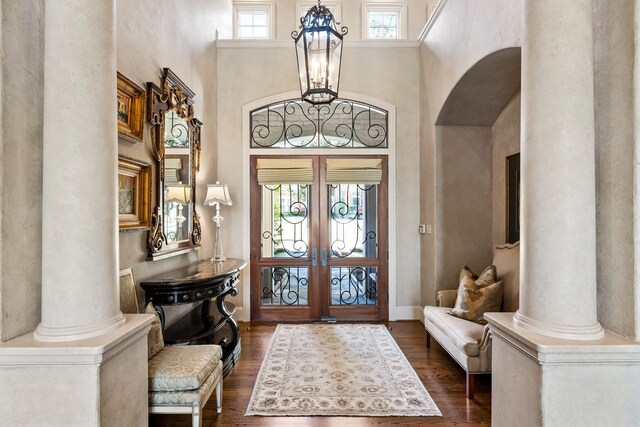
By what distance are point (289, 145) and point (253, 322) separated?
2431 mm

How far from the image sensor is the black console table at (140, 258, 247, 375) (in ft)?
8.34

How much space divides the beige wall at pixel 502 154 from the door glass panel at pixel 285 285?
2.45 meters

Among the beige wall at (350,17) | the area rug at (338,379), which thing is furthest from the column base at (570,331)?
the beige wall at (350,17)

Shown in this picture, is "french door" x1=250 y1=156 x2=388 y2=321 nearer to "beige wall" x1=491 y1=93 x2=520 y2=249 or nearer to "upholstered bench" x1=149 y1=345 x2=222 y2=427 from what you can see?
"beige wall" x1=491 y1=93 x2=520 y2=249

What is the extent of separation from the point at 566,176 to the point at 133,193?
267 cm

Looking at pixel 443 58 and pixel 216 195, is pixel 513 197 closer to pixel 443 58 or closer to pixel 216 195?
pixel 443 58

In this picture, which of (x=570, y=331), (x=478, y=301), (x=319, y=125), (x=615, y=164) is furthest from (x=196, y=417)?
(x=319, y=125)

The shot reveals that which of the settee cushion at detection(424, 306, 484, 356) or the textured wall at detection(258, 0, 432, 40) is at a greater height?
the textured wall at detection(258, 0, 432, 40)

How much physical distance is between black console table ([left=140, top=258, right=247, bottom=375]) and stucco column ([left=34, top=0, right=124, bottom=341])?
100 centimetres

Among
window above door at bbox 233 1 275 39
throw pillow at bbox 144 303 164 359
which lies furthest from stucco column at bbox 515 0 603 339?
window above door at bbox 233 1 275 39

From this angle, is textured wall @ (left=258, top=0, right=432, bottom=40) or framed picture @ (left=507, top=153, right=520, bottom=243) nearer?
framed picture @ (left=507, top=153, right=520, bottom=243)

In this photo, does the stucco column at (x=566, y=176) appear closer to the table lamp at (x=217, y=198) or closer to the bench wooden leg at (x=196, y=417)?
the bench wooden leg at (x=196, y=417)

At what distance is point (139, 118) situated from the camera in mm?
2576

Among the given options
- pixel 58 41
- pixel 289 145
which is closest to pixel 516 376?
pixel 58 41
